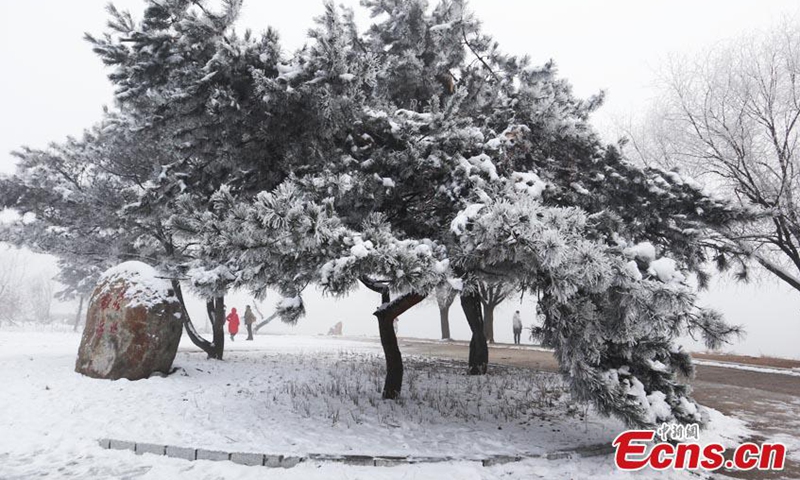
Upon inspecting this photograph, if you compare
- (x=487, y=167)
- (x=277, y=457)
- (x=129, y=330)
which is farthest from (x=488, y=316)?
(x=277, y=457)

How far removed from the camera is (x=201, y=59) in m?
5.44

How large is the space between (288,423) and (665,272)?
5195 millimetres

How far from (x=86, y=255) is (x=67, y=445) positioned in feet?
26.3

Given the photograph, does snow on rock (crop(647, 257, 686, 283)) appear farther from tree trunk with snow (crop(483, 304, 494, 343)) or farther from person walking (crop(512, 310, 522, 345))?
person walking (crop(512, 310, 522, 345))

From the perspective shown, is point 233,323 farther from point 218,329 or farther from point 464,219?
point 464,219

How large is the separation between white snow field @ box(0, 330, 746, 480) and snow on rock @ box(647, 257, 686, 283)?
2255 millimetres

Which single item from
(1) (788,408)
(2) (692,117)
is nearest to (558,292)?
(1) (788,408)

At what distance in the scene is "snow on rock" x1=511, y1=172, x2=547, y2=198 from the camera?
5.15 m

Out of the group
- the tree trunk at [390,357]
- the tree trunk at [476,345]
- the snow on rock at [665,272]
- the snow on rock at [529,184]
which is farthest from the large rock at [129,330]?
the snow on rock at [665,272]

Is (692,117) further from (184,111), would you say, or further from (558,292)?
(184,111)

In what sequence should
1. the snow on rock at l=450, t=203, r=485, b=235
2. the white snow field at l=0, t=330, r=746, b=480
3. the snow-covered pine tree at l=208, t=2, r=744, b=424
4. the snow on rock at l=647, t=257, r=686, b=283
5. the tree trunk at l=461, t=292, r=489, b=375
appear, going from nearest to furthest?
the snow on rock at l=647, t=257, r=686, b=283 < the snow on rock at l=450, t=203, r=485, b=235 < the white snow field at l=0, t=330, r=746, b=480 < the snow-covered pine tree at l=208, t=2, r=744, b=424 < the tree trunk at l=461, t=292, r=489, b=375

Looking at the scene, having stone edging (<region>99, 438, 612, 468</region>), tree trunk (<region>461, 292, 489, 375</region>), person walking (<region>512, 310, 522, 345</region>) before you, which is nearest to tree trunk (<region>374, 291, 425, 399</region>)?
stone edging (<region>99, 438, 612, 468</region>)

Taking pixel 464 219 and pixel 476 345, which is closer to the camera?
pixel 464 219

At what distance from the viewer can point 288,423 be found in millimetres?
6078
